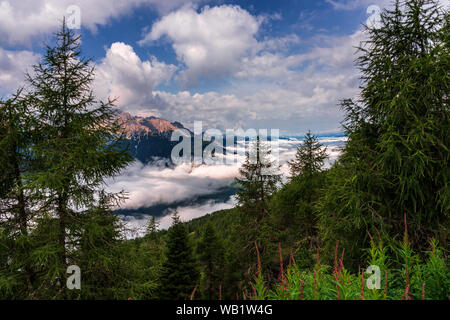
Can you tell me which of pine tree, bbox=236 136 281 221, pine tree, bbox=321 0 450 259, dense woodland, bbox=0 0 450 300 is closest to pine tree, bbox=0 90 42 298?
dense woodland, bbox=0 0 450 300

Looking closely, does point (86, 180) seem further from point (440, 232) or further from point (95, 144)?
point (440, 232)

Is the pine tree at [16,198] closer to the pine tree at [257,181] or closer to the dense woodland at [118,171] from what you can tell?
the dense woodland at [118,171]

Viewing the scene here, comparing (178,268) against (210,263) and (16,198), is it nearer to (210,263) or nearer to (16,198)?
(210,263)

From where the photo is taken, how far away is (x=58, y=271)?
559cm

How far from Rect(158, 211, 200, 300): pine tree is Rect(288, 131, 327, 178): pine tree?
14.9 meters

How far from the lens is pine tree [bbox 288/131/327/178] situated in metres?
21.0

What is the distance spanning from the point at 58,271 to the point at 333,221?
877 cm

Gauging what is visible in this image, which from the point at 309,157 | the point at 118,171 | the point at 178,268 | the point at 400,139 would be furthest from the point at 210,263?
the point at 400,139

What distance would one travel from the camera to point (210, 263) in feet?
92.8

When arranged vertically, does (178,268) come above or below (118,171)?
below

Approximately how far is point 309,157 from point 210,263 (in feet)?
64.4

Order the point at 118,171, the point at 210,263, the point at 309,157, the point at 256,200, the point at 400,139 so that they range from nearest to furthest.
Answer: the point at 400,139 < the point at 118,171 < the point at 256,200 < the point at 309,157 < the point at 210,263
